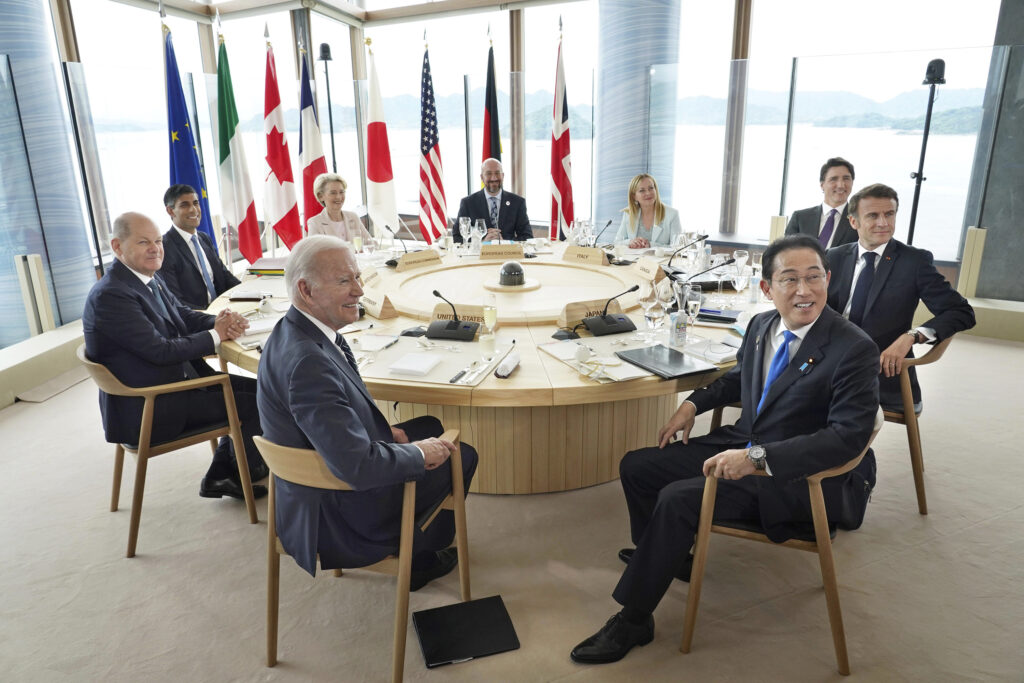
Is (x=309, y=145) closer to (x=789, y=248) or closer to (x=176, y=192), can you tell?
(x=176, y=192)

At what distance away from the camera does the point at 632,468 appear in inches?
102

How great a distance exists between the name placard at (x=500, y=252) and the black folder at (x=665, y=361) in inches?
88.1

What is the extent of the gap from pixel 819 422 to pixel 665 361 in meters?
0.69

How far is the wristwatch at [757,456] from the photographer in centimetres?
212

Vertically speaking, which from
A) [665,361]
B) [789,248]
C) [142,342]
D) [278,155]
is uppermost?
[278,155]

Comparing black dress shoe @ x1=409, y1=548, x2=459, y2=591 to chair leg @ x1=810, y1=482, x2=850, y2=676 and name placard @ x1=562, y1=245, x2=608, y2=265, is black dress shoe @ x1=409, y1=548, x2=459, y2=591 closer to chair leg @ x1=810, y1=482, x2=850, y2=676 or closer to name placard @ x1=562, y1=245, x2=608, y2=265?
chair leg @ x1=810, y1=482, x2=850, y2=676

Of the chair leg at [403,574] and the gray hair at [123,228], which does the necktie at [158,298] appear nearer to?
the gray hair at [123,228]

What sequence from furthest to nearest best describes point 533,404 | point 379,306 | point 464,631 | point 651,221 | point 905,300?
point 651,221 → point 379,306 → point 905,300 → point 533,404 → point 464,631

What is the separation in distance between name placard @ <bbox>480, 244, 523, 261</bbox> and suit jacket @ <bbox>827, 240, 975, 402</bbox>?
2490 millimetres

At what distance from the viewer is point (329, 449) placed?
1.90 meters

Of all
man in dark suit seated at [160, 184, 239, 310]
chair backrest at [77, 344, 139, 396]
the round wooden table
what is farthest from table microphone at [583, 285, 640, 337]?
man in dark suit seated at [160, 184, 239, 310]

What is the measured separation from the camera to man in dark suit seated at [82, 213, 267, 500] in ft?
9.23

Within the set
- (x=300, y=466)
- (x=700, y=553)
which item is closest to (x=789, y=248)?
(x=700, y=553)

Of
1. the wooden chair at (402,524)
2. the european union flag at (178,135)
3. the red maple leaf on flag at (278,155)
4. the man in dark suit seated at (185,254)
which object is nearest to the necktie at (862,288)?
the wooden chair at (402,524)
